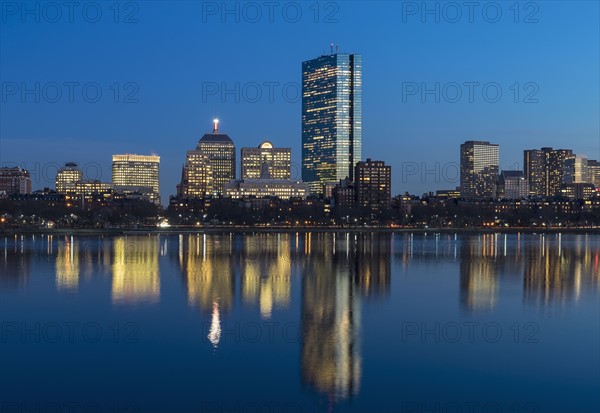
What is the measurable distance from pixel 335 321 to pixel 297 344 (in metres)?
3.85

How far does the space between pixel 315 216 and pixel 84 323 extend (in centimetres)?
15541

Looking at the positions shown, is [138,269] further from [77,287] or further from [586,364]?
[586,364]

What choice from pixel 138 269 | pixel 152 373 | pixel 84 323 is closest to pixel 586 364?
pixel 152 373

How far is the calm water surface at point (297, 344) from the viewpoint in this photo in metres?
15.7

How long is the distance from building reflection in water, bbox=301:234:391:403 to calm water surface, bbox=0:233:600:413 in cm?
8

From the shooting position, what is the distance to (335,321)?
2419 centimetres

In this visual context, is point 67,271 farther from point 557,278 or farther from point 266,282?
point 557,278

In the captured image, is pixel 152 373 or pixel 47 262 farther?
pixel 47 262

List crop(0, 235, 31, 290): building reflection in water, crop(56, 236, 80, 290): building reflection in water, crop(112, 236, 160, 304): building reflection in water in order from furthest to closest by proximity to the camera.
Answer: crop(0, 235, 31, 290): building reflection in water → crop(56, 236, 80, 290): building reflection in water → crop(112, 236, 160, 304): building reflection in water

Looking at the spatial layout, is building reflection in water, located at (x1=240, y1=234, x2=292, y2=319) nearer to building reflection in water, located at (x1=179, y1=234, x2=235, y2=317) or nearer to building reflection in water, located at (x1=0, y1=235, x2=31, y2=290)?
building reflection in water, located at (x1=179, y1=234, x2=235, y2=317)

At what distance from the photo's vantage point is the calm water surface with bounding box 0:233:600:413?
51.4 feet

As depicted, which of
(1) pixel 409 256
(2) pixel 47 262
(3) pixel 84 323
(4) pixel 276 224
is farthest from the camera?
(4) pixel 276 224

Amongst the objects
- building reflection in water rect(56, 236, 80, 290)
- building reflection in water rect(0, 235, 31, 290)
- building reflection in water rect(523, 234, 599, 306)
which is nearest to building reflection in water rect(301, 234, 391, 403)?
building reflection in water rect(523, 234, 599, 306)

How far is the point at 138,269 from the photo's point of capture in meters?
43.2
